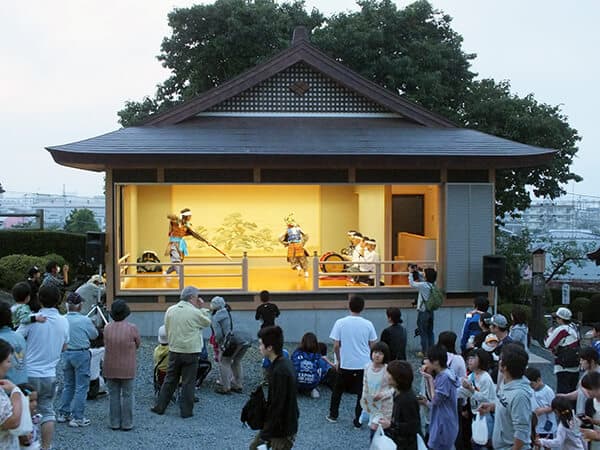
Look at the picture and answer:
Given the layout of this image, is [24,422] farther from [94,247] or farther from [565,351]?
[94,247]

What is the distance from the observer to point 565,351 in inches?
307

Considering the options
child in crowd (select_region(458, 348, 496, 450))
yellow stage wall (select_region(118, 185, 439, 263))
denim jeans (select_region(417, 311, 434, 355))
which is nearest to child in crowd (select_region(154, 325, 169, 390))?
child in crowd (select_region(458, 348, 496, 450))

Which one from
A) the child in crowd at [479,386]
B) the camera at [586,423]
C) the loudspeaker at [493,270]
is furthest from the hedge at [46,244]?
the camera at [586,423]

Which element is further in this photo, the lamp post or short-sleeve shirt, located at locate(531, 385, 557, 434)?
the lamp post

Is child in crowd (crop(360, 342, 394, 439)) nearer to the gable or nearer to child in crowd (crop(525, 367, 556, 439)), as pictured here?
child in crowd (crop(525, 367, 556, 439))

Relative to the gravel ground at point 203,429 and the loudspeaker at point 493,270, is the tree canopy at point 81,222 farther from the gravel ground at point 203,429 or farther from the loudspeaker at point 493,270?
the gravel ground at point 203,429

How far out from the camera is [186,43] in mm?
26906

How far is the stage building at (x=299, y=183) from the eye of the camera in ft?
41.2

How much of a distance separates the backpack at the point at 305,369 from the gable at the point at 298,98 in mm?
7066

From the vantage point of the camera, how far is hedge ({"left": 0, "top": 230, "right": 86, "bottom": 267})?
21766 mm

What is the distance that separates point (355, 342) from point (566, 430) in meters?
2.79

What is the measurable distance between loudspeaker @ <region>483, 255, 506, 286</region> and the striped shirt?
7174 millimetres

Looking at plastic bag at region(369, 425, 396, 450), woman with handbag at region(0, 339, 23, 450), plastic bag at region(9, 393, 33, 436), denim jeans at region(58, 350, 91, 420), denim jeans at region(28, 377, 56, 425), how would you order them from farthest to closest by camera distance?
denim jeans at region(58, 350, 91, 420) < denim jeans at region(28, 377, 56, 425) < plastic bag at region(369, 425, 396, 450) < plastic bag at region(9, 393, 33, 436) < woman with handbag at region(0, 339, 23, 450)

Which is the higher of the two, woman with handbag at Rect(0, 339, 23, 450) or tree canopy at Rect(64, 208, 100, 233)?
tree canopy at Rect(64, 208, 100, 233)
